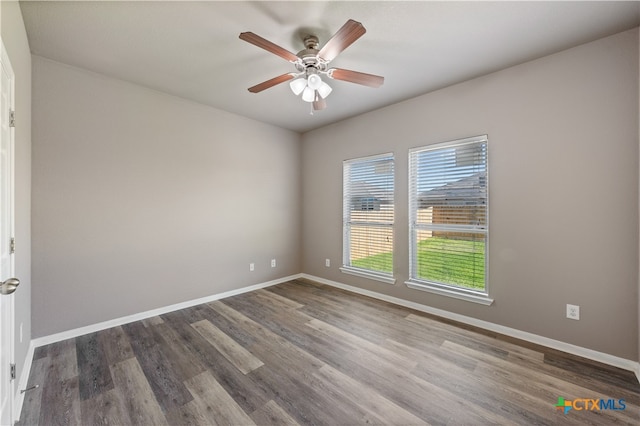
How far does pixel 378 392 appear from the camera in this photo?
1.86 m

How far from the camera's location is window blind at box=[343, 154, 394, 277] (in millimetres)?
3733

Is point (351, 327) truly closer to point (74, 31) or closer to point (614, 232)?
point (614, 232)

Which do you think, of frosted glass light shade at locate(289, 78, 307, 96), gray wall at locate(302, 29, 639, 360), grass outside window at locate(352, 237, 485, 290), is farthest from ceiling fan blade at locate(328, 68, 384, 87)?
grass outside window at locate(352, 237, 485, 290)

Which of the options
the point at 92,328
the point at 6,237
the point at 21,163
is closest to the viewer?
the point at 6,237

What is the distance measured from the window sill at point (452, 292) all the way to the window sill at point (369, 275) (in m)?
0.26

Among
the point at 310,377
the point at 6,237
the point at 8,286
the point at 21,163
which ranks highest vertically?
the point at 21,163

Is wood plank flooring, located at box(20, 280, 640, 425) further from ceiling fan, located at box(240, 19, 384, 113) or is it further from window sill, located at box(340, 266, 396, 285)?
ceiling fan, located at box(240, 19, 384, 113)

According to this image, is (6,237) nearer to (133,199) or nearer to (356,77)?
(133,199)

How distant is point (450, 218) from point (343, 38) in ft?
7.59

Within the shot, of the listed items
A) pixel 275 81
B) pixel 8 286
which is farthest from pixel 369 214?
pixel 8 286

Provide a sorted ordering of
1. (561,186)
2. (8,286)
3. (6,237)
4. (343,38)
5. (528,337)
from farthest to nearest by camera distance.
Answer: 1. (528,337)
2. (561,186)
3. (343,38)
4. (6,237)
5. (8,286)

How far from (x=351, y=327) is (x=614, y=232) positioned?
2491mm

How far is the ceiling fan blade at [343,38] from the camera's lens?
1626 mm

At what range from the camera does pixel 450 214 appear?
3.11 metres
